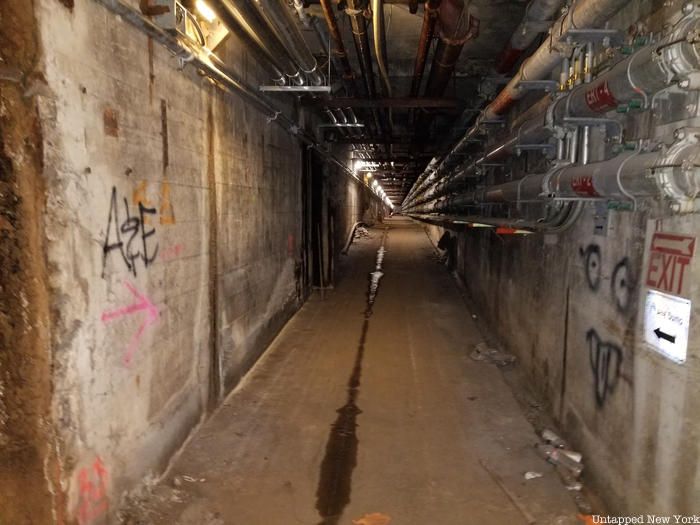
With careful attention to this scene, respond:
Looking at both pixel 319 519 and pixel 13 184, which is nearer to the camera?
pixel 13 184

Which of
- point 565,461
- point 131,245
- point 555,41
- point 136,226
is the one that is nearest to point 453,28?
point 555,41

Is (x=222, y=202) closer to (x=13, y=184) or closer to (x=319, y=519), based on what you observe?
(x=13, y=184)

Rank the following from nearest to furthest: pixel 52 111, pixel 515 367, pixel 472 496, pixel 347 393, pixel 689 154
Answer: pixel 689 154
pixel 52 111
pixel 472 496
pixel 347 393
pixel 515 367

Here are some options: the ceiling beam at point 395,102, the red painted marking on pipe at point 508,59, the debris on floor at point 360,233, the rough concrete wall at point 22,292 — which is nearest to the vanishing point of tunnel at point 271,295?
the rough concrete wall at point 22,292

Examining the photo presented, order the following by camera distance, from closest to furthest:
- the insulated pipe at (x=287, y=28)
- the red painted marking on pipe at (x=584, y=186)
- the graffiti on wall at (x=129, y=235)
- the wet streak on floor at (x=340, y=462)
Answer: the graffiti on wall at (x=129, y=235) < the red painted marking on pipe at (x=584, y=186) < the wet streak on floor at (x=340, y=462) < the insulated pipe at (x=287, y=28)

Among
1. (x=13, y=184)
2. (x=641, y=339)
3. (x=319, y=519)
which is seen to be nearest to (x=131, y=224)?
(x=13, y=184)

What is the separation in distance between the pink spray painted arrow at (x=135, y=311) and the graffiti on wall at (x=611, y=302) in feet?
11.6

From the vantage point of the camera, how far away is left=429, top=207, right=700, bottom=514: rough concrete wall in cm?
263

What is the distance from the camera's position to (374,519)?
3.44 m

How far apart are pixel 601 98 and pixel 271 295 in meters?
Answer: 5.39

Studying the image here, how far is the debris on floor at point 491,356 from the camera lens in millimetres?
6590

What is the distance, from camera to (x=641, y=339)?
3100 millimetres

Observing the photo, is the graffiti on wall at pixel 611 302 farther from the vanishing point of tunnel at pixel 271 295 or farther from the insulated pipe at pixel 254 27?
the insulated pipe at pixel 254 27

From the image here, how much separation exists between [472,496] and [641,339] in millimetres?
1781
